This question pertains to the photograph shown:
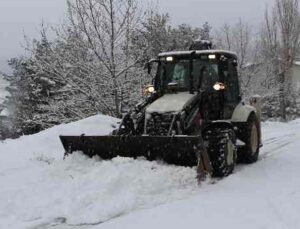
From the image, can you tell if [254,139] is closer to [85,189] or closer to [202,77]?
[202,77]

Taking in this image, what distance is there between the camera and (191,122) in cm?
919

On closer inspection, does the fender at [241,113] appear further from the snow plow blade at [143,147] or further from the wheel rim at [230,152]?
the snow plow blade at [143,147]

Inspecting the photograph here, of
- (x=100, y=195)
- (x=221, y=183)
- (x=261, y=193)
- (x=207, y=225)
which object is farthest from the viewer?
(x=221, y=183)

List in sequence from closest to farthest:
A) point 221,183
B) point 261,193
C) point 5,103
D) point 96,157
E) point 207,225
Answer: point 207,225 → point 261,193 → point 221,183 → point 96,157 → point 5,103

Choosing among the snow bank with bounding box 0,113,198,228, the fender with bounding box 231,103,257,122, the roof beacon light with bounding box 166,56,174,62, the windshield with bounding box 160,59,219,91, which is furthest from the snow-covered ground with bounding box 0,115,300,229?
the roof beacon light with bounding box 166,56,174,62

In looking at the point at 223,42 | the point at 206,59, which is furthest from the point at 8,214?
the point at 223,42

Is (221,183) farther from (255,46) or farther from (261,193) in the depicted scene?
(255,46)

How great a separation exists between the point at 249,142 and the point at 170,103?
205cm

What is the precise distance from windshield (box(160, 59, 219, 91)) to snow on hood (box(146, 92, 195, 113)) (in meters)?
0.33

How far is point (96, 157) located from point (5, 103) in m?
40.4

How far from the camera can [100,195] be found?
7352 mm

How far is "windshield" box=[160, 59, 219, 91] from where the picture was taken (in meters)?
10.1

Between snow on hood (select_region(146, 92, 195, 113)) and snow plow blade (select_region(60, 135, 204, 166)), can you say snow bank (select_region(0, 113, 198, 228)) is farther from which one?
snow on hood (select_region(146, 92, 195, 113))

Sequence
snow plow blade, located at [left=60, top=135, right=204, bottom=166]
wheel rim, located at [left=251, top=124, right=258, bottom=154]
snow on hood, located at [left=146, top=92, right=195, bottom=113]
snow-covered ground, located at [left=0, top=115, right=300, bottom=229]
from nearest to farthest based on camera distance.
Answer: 1. snow-covered ground, located at [left=0, top=115, right=300, bottom=229]
2. snow plow blade, located at [left=60, top=135, right=204, bottom=166]
3. snow on hood, located at [left=146, top=92, right=195, bottom=113]
4. wheel rim, located at [left=251, top=124, right=258, bottom=154]
